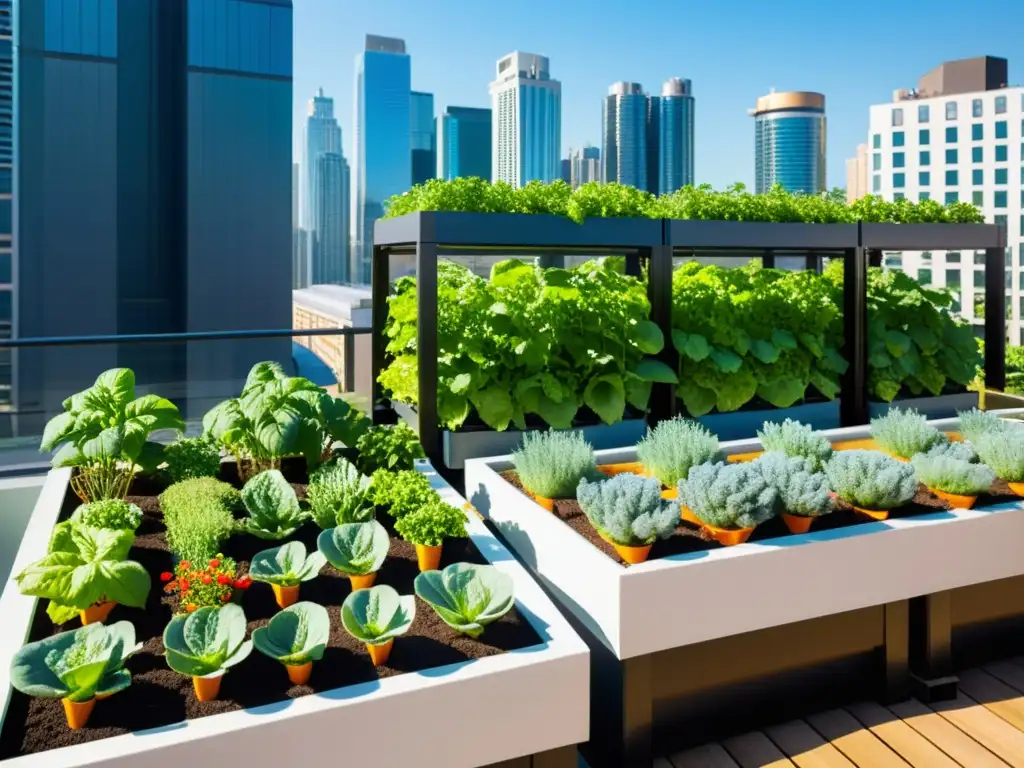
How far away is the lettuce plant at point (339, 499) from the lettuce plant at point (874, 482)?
57.7 inches

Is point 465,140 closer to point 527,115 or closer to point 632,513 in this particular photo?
point 527,115

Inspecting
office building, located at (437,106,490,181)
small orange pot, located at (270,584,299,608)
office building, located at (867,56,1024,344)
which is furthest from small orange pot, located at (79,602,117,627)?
office building, located at (437,106,490,181)

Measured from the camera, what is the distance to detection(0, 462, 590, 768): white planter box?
1514 millimetres

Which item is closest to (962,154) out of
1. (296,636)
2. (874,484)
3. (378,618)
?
(874,484)

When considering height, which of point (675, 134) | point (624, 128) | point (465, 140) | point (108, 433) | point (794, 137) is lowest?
point (108, 433)

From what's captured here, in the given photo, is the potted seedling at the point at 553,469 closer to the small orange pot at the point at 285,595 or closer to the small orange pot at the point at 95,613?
the small orange pot at the point at 285,595

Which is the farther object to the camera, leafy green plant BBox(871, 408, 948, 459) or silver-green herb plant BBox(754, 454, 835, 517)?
leafy green plant BBox(871, 408, 948, 459)

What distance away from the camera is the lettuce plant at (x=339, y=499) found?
2.58 m

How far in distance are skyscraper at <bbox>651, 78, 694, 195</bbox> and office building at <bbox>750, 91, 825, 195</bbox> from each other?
1936 centimetres

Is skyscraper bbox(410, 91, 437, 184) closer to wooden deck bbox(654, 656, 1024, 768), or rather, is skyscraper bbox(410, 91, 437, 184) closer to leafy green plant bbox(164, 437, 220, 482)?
leafy green plant bbox(164, 437, 220, 482)

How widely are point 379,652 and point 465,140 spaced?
125170 mm

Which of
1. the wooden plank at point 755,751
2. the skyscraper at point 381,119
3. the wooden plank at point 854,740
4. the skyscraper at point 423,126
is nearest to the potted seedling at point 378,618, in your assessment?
the wooden plank at point 755,751

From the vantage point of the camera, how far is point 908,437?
3.23m

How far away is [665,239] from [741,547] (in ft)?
5.78
